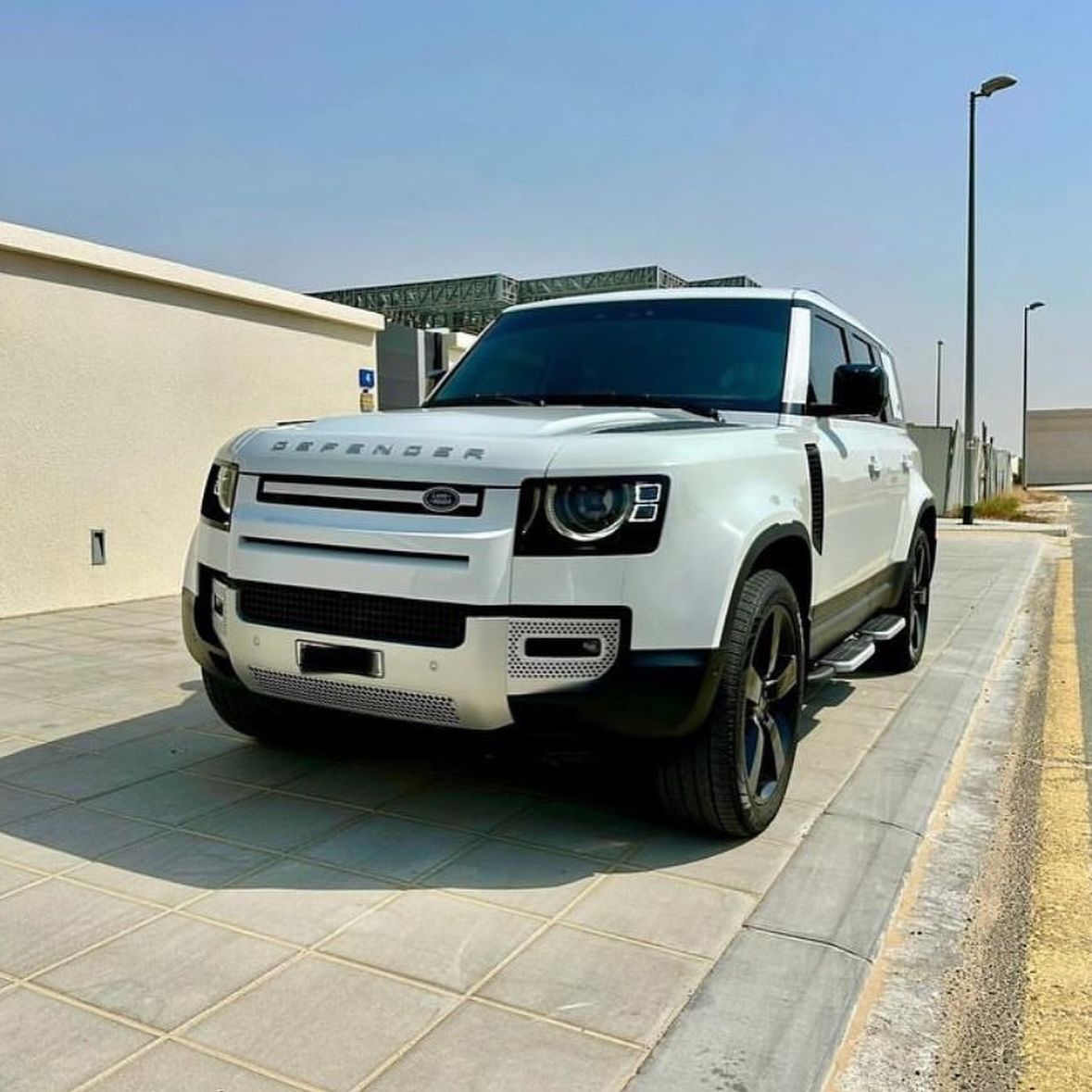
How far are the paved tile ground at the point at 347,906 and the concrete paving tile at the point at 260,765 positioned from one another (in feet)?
0.05

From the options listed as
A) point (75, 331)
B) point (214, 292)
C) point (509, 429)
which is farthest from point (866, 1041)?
point (214, 292)

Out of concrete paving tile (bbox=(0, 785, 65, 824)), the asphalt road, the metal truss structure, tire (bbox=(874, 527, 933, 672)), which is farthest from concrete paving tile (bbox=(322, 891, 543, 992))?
the metal truss structure

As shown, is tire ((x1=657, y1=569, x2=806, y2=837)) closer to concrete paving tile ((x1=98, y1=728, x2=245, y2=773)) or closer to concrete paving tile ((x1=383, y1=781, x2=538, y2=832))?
concrete paving tile ((x1=383, y1=781, x2=538, y2=832))

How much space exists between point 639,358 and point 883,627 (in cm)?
223

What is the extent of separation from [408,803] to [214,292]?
6896 mm

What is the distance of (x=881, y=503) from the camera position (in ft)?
17.8

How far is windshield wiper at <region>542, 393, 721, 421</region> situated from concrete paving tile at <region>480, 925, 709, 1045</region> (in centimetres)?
209

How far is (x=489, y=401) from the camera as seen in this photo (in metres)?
4.41

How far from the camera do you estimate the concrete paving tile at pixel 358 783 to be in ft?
12.5

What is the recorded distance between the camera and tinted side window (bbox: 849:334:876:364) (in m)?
5.45

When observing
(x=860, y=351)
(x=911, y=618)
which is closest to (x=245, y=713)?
(x=860, y=351)

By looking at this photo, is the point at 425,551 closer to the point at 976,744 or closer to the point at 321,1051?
the point at 321,1051

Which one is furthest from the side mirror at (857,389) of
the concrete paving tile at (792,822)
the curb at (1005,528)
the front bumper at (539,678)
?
the curb at (1005,528)

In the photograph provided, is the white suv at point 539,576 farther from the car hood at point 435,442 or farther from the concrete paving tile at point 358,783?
the concrete paving tile at point 358,783
